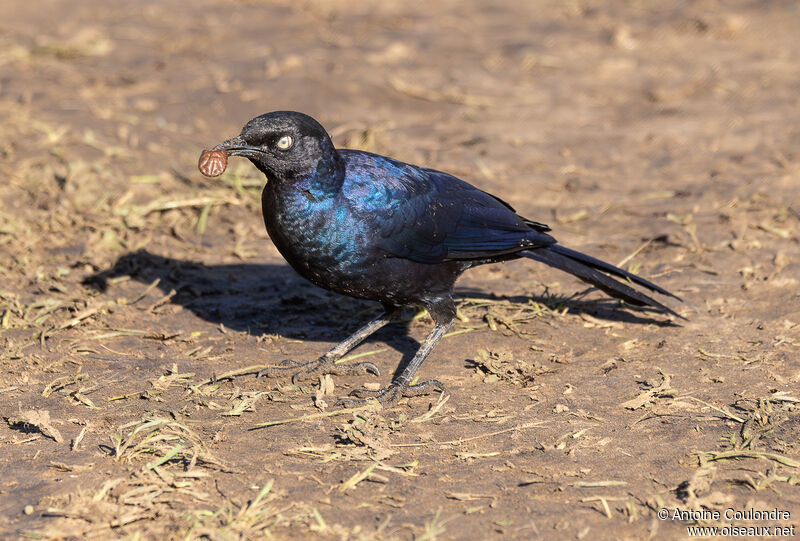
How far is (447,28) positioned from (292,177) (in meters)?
7.43

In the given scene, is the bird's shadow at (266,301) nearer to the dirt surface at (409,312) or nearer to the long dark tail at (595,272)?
the dirt surface at (409,312)

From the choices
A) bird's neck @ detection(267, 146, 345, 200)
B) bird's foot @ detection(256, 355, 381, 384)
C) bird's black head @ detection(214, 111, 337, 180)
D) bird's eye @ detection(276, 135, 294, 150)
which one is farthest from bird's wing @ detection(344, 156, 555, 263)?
bird's foot @ detection(256, 355, 381, 384)

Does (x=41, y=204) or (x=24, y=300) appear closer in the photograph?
(x=24, y=300)

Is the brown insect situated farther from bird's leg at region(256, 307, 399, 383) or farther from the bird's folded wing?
bird's leg at region(256, 307, 399, 383)

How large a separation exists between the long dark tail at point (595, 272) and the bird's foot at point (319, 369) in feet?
3.80

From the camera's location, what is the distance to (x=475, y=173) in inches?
319

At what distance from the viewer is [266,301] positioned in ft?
20.5

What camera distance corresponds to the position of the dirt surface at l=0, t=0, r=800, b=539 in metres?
3.83

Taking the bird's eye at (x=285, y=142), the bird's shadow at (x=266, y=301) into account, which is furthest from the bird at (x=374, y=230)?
the bird's shadow at (x=266, y=301)

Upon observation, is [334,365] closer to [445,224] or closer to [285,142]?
[445,224]

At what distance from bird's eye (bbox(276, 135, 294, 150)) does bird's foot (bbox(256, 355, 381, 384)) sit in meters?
1.26

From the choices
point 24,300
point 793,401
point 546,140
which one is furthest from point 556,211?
point 24,300

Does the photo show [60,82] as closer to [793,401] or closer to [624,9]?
[624,9]

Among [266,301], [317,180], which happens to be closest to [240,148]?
[317,180]
